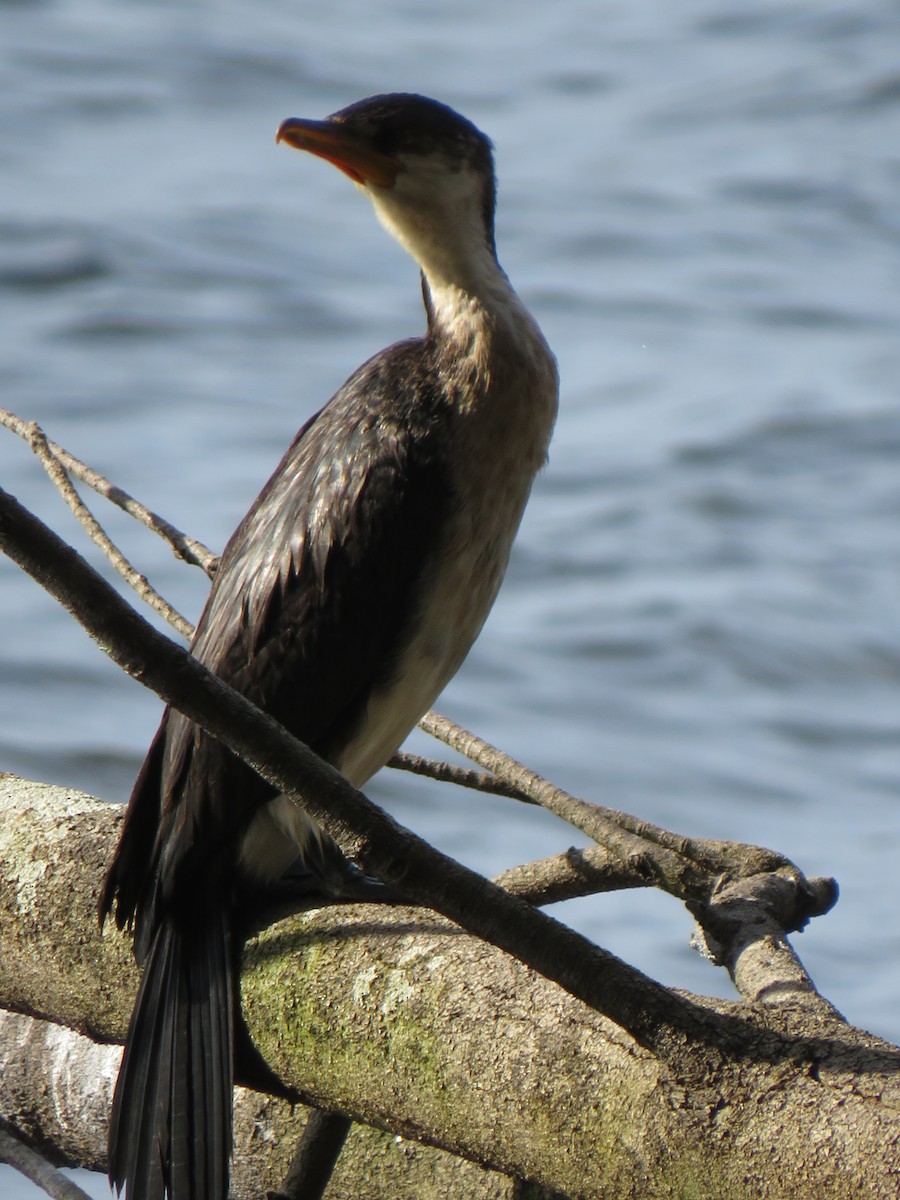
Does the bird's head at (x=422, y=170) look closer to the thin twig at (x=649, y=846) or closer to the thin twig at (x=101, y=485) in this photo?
the thin twig at (x=101, y=485)

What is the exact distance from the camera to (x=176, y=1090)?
2045 mm

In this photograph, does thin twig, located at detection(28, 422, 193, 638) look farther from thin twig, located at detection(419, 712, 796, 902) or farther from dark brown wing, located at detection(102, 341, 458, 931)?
thin twig, located at detection(419, 712, 796, 902)

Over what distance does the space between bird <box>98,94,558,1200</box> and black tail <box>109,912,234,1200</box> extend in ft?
0.15

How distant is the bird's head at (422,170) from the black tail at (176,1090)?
3.91 feet

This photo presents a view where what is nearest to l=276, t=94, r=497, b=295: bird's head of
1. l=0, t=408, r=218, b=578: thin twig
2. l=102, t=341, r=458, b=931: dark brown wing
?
l=102, t=341, r=458, b=931: dark brown wing

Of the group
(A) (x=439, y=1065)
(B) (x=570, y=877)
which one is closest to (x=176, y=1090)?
(A) (x=439, y=1065)

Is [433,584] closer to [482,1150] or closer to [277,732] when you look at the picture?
[482,1150]

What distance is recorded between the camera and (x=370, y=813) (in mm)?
1389

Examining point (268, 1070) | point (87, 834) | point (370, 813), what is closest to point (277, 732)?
point (370, 813)

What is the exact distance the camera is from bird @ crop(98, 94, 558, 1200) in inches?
91.2

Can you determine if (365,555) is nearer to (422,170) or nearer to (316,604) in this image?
(316,604)

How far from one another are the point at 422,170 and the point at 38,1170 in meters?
1.54

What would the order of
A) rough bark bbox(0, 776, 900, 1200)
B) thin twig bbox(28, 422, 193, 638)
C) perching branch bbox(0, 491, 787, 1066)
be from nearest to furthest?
1. perching branch bbox(0, 491, 787, 1066)
2. rough bark bbox(0, 776, 900, 1200)
3. thin twig bbox(28, 422, 193, 638)

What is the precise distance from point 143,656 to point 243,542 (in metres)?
1.31
